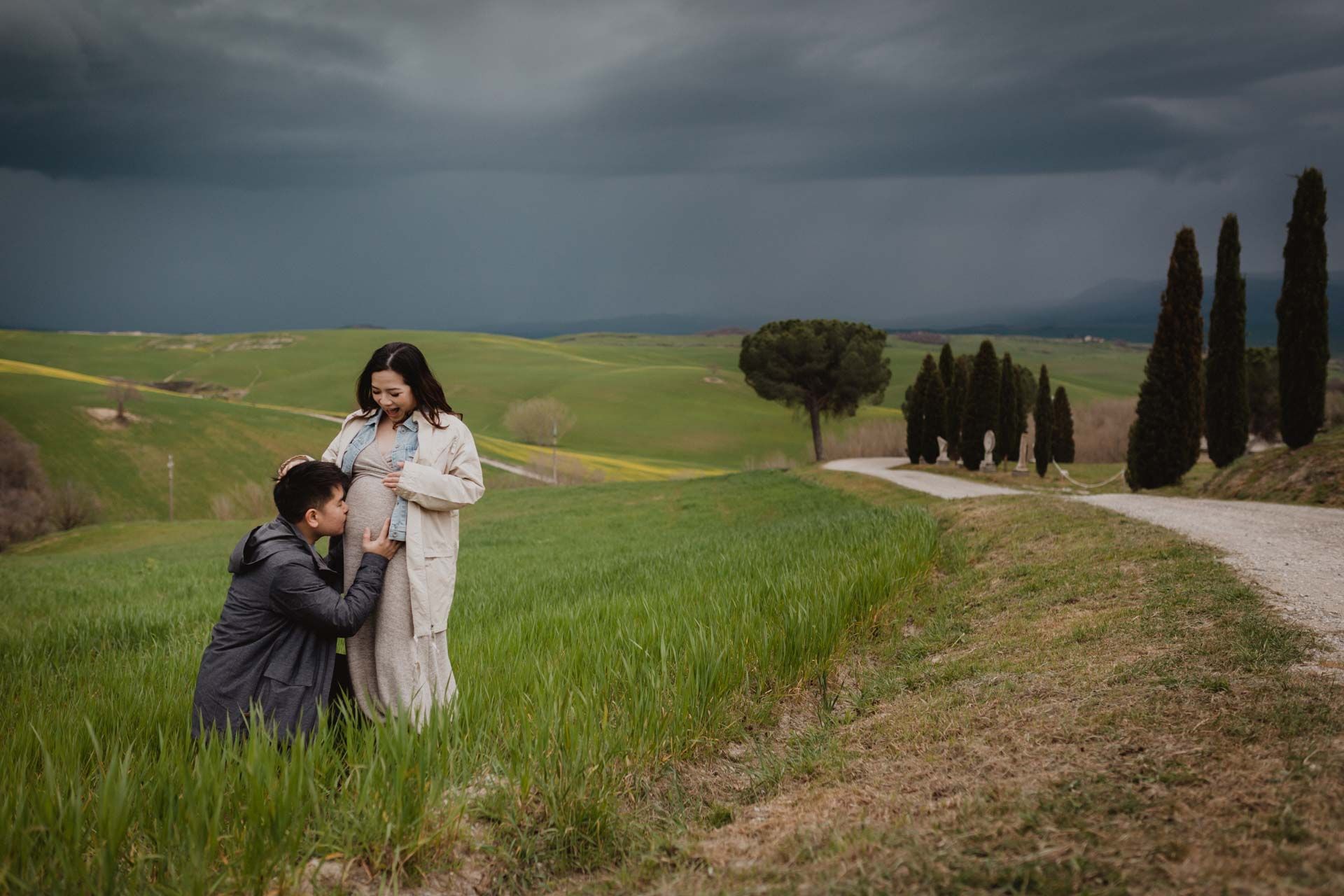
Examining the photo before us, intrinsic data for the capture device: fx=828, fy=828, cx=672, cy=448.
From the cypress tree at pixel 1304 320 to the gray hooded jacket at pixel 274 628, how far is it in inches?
757

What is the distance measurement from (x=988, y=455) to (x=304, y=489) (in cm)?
3292

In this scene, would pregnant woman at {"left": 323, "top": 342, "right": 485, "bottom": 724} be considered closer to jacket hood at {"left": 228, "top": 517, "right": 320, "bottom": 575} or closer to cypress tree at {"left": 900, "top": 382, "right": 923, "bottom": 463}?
jacket hood at {"left": 228, "top": 517, "right": 320, "bottom": 575}

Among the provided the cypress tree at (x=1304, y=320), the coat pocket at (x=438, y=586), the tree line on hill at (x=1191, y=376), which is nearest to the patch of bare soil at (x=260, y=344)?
the tree line on hill at (x=1191, y=376)

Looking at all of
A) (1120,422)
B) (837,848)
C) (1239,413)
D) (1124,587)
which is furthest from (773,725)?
(1120,422)

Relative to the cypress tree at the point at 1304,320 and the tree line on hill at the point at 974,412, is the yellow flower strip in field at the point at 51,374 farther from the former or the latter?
the cypress tree at the point at 1304,320

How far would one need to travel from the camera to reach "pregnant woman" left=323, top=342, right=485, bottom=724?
3689 mm

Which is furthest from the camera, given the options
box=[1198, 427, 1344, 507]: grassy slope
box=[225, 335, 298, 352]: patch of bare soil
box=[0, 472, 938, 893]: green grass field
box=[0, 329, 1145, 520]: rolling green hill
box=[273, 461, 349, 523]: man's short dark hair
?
box=[225, 335, 298, 352]: patch of bare soil

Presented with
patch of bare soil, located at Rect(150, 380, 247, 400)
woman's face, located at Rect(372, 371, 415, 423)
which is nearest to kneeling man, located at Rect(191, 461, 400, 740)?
woman's face, located at Rect(372, 371, 415, 423)

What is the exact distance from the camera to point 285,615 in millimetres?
3572

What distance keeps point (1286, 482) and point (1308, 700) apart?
13865 millimetres

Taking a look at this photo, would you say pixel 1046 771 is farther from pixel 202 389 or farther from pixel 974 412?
pixel 202 389

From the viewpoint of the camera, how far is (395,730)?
322 centimetres

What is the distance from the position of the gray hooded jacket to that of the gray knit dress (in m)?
0.13

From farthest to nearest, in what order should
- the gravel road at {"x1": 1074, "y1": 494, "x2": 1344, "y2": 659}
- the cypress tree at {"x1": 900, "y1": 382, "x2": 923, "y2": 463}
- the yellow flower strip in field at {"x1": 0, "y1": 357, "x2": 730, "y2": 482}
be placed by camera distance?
the yellow flower strip in field at {"x1": 0, "y1": 357, "x2": 730, "y2": 482} → the cypress tree at {"x1": 900, "y1": 382, "x2": 923, "y2": 463} → the gravel road at {"x1": 1074, "y1": 494, "x2": 1344, "y2": 659}
